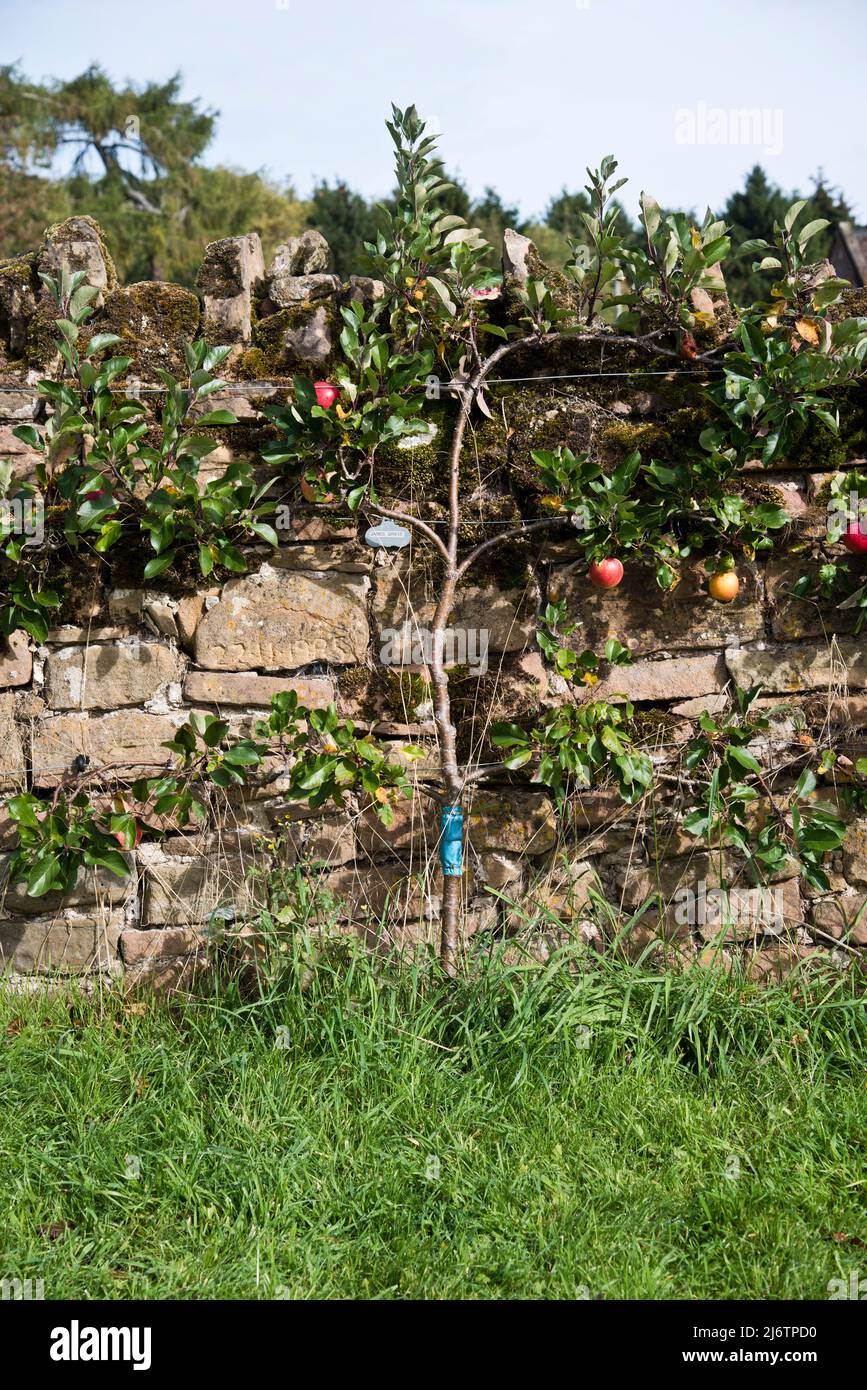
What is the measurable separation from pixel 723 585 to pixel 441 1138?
1.62 meters

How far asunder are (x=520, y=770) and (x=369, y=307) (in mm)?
1425

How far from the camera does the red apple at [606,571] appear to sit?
2871 mm

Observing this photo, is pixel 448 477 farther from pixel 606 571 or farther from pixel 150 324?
pixel 150 324

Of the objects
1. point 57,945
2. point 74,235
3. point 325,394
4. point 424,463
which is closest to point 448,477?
point 424,463

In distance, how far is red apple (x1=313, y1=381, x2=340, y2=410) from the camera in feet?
9.47

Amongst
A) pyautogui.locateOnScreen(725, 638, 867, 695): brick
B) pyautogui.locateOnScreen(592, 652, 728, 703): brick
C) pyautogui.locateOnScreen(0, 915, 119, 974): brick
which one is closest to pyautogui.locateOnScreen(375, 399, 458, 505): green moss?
pyautogui.locateOnScreen(592, 652, 728, 703): brick

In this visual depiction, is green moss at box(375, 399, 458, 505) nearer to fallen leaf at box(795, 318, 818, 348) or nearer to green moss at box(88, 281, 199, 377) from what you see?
green moss at box(88, 281, 199, 377)

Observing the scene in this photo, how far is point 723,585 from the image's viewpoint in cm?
292

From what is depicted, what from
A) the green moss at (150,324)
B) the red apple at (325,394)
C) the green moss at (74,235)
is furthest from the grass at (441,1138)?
the green moss at (74,235)

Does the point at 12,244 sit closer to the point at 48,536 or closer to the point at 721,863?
the point at 48,536

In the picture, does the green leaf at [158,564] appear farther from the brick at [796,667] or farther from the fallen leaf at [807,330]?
the fallen leaf at [807,330]

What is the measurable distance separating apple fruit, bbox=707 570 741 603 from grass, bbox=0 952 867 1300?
1032 millimetres

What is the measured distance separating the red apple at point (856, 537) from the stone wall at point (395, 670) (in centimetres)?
11

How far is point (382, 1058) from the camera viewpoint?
2.47 metres
